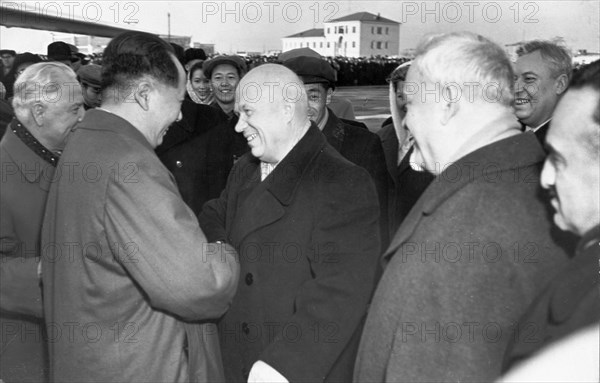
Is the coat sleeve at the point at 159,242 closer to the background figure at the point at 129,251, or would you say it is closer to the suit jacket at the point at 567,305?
the background figure at the point at 129,251

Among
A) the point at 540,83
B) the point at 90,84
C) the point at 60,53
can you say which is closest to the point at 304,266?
the point at 540,83

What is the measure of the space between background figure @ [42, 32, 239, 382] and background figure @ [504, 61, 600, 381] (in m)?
0.98

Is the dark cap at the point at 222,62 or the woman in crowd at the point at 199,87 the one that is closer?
the dark cap at the point at 222,62

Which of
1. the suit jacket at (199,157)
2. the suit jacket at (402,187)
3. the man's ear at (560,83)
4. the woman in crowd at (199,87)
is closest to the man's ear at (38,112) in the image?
the suit jacket at (199,157)

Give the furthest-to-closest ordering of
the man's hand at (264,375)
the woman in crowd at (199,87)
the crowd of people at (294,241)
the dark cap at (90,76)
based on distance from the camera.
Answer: the woman in crowd at (199,87) < the dark cap at (90,76) < the man's hand at (264,375) < the crowd of people at (294,241)

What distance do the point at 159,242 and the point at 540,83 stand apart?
2.64 metres

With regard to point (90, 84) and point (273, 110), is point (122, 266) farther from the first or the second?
point (90, 84)

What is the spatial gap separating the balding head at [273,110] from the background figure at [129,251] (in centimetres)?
30

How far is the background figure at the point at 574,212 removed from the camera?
3.62 feet

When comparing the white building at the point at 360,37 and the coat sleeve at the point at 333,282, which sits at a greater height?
the white building at the point at 360,37

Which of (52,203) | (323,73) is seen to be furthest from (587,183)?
(323,73)

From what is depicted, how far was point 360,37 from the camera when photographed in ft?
271

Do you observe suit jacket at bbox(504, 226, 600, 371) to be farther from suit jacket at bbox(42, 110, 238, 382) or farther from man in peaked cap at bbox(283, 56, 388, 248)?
man in peaked cap at bbox(283, 56, 388, 248)

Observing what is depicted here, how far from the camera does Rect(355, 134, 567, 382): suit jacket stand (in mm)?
1435
